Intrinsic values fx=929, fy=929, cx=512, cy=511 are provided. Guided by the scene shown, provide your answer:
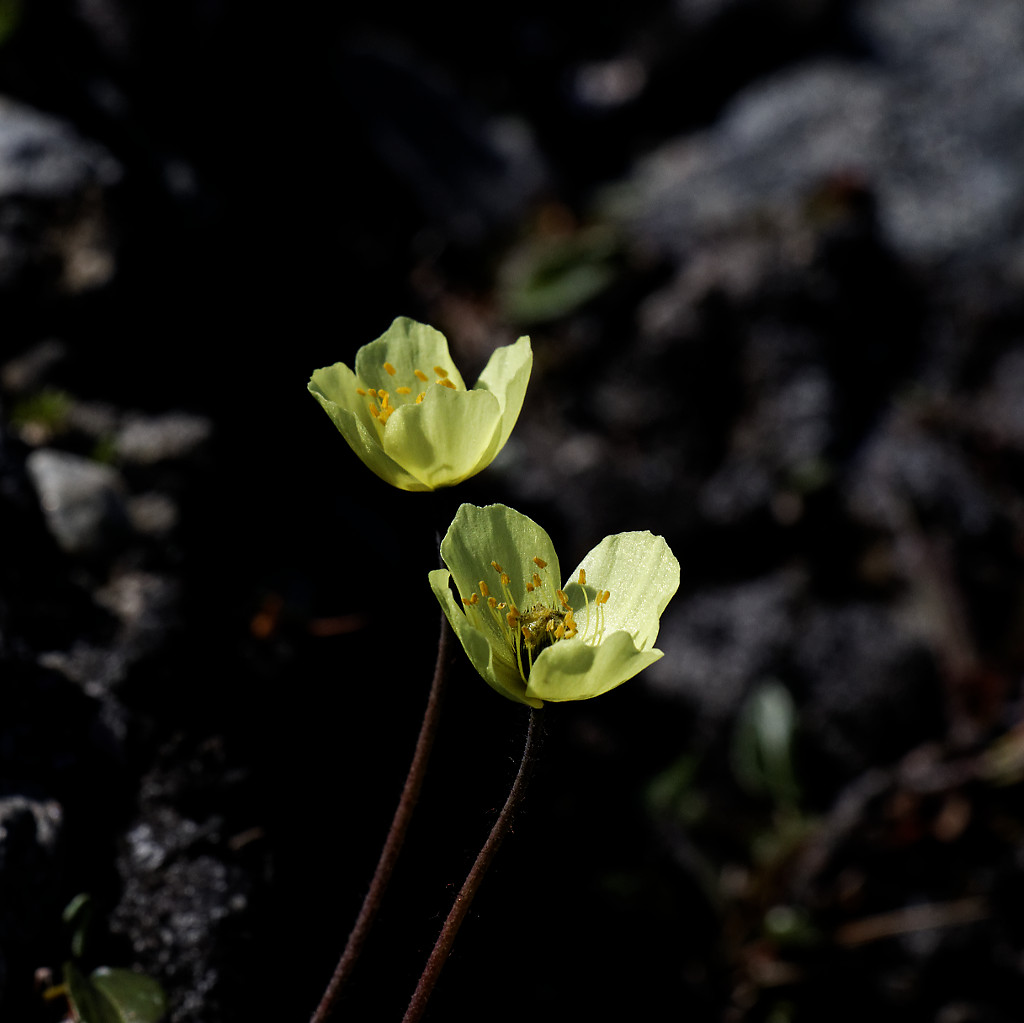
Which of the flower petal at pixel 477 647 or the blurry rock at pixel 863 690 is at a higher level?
the blurry rock at pixel 863 690

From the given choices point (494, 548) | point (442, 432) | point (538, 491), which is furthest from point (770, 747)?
point (442, 432)

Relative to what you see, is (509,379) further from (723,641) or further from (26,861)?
(723,641)

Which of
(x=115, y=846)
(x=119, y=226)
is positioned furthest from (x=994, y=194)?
(x=115, y=846)

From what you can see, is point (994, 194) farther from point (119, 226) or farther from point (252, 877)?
point (252, 877)

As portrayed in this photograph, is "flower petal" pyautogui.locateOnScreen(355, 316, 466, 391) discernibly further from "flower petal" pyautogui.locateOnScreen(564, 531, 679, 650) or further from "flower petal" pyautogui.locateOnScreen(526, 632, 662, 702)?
"flower petal" pyautogui.locateOnScreen(526, 632, 662, 702)

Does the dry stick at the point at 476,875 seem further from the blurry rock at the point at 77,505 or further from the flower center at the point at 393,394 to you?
the blurry rock at the point at 77,505

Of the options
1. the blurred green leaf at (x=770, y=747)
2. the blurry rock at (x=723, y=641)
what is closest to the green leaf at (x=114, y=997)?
the blurred green leaf at (x=770, y=747)
